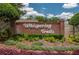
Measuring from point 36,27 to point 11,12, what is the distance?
31cm

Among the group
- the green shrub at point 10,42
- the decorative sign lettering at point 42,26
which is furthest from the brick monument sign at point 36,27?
→ the green shrub at point 10,42

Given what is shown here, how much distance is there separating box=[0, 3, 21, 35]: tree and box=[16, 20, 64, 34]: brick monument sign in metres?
0.05

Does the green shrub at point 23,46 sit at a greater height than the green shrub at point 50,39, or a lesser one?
lesser

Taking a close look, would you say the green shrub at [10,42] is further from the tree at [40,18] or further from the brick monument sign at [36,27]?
the tree at [40,18]

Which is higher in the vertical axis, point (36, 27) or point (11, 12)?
point (11, 12)

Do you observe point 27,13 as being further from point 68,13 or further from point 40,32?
point 68,13

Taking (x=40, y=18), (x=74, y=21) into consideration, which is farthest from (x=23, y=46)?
(x=74, y=21)

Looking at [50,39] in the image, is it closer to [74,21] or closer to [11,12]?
[74,21]

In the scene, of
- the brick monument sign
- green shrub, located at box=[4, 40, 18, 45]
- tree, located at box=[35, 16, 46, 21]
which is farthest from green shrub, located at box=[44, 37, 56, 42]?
green shrub, located at box=[4, 40, 18, 45]

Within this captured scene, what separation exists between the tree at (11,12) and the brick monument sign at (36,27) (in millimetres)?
53

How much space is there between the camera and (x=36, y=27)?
257cm

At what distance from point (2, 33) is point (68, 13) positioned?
0.73 meters

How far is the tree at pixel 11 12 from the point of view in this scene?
2.56 metres
